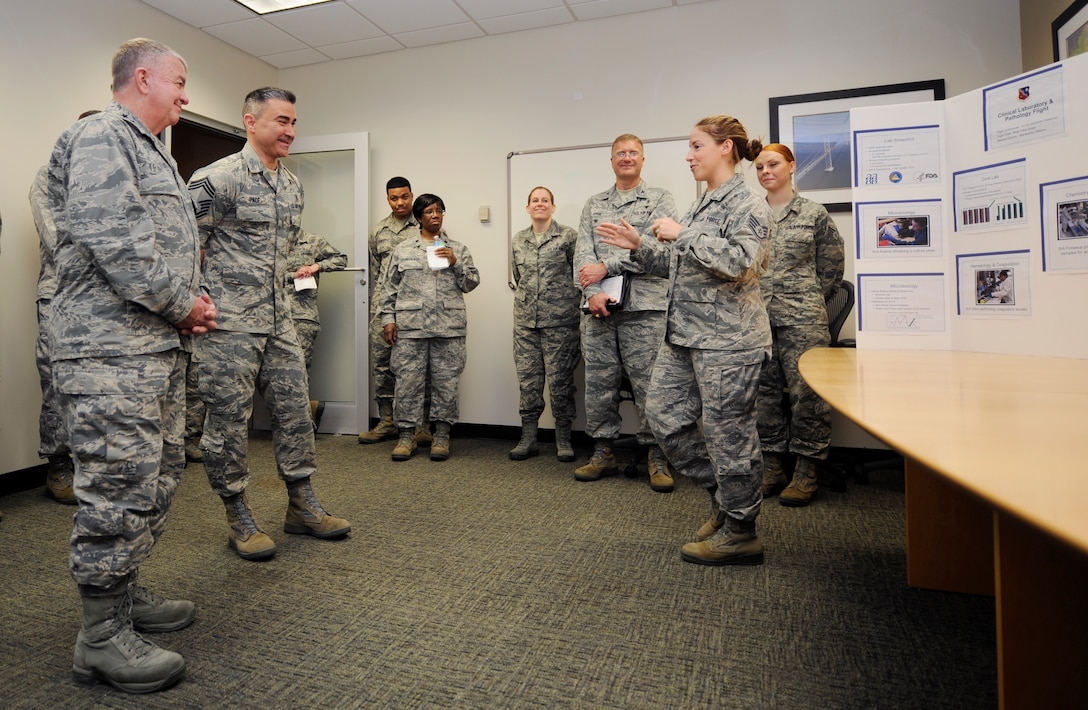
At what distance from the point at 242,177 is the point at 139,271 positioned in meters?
0.81

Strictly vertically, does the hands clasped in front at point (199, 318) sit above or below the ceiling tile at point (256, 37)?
below

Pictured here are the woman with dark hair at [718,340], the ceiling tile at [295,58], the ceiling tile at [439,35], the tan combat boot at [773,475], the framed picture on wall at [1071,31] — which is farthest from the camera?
the ceiling tile at [295,58]

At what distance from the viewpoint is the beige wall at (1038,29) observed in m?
2.88

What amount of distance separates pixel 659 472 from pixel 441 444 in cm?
135

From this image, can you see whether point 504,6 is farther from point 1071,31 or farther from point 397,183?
point 1071,31

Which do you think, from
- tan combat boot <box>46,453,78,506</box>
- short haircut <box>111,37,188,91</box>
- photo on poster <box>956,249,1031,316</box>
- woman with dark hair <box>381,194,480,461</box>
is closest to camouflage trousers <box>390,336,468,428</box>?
woman with dark hair <box>381,194,480,461</box>

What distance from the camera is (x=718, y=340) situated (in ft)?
6.56

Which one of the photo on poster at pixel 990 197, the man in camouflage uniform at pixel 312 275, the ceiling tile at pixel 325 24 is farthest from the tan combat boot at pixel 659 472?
the ceiling tile at pixel 325 24

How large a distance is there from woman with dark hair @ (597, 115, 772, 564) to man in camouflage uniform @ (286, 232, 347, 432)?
2.75 meters

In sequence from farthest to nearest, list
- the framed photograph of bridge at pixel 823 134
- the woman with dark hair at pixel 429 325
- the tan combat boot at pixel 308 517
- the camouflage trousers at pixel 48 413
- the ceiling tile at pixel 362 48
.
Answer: the ceiling tile at pixel 362 48 → the woman with dark hair at pixel 429 325 → the framed photograph of bridge at pixel 823 134 → the camouflage trousers at pixel 48 413 → the tan combat boot at pixel 308 517

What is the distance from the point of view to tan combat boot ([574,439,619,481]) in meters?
3.22

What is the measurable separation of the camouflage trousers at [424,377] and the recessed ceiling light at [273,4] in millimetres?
2086

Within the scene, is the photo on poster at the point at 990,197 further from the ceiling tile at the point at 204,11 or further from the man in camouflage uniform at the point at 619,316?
the ceiling tile at the point at 204,11

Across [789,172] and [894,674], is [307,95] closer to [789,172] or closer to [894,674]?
[789,172]
